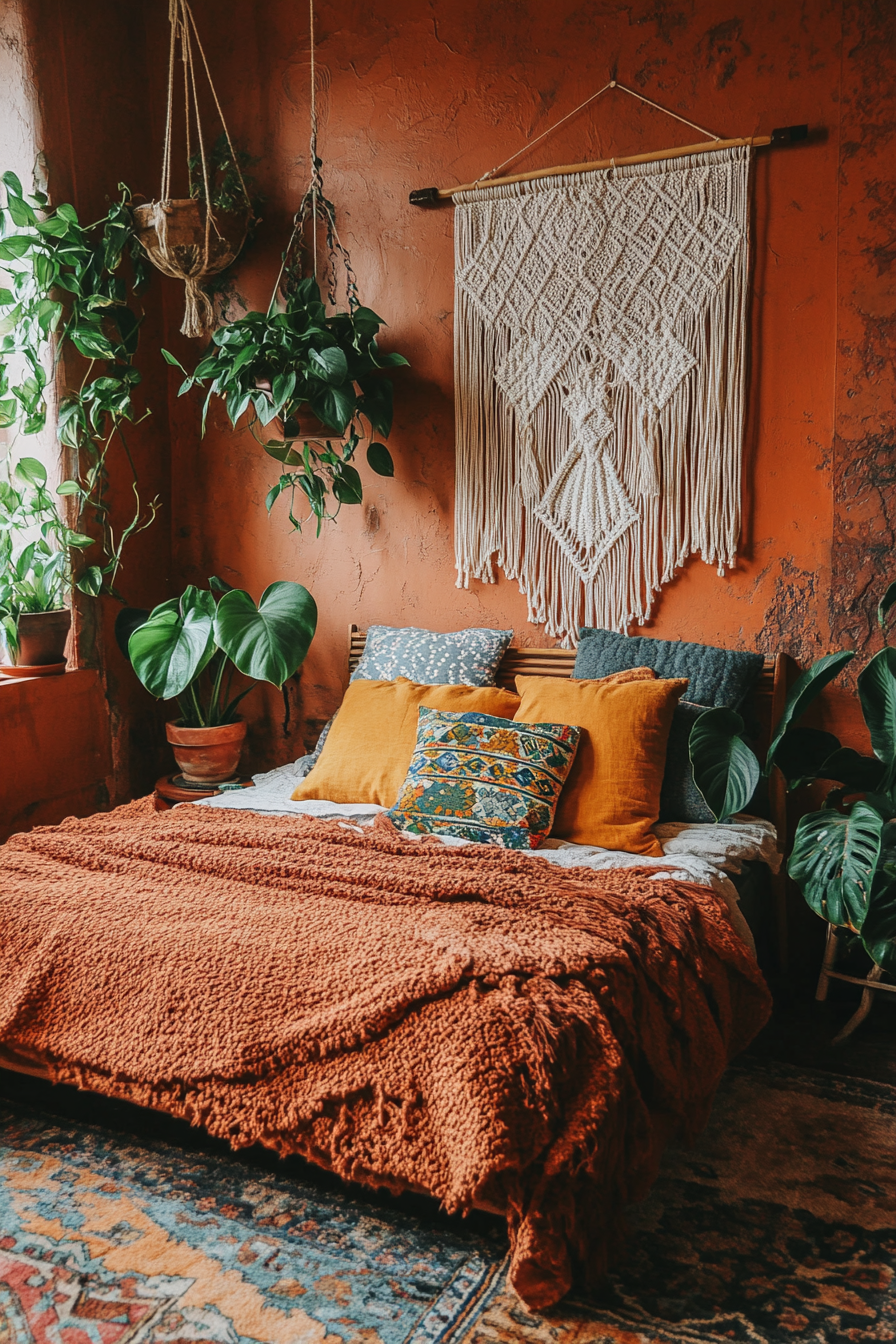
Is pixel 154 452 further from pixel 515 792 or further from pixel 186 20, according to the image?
pixel 515 792

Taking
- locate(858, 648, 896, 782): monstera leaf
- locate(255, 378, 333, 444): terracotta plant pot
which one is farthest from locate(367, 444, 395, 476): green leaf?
locate(858, 648, 896, 782): monstera leaf

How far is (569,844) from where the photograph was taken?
237 cm

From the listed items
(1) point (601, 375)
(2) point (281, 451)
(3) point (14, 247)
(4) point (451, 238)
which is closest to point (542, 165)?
(4) point (451, 238)

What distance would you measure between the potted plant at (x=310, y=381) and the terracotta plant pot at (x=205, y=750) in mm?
708

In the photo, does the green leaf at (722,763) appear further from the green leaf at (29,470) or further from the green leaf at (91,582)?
the green leaf at (29,470)

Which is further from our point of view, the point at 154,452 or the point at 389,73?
the point at 154,452

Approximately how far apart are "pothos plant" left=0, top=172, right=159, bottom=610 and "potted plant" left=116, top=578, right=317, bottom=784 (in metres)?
0.38

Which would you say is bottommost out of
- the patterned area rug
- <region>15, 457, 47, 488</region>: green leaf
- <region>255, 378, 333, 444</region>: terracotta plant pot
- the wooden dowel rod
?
the patterned area rug

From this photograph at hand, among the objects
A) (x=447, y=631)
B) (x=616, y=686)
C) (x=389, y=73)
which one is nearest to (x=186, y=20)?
(x=389, y=73)

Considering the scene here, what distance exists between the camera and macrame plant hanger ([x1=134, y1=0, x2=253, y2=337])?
9.53 feet

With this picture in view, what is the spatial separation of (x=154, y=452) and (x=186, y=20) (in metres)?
1.29

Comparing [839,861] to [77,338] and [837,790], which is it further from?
[77,338]

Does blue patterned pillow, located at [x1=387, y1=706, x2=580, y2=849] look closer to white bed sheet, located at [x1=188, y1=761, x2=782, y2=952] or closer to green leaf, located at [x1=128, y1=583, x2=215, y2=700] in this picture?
white bed sheet, located at [x1=188, y1=761, x2=782, y2=952]

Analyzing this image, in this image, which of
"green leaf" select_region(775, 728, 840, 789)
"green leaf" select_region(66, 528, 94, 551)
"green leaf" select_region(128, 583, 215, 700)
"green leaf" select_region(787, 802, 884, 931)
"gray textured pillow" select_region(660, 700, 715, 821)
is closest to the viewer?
"green leaf" select_region(787, 802, 884, 931)
